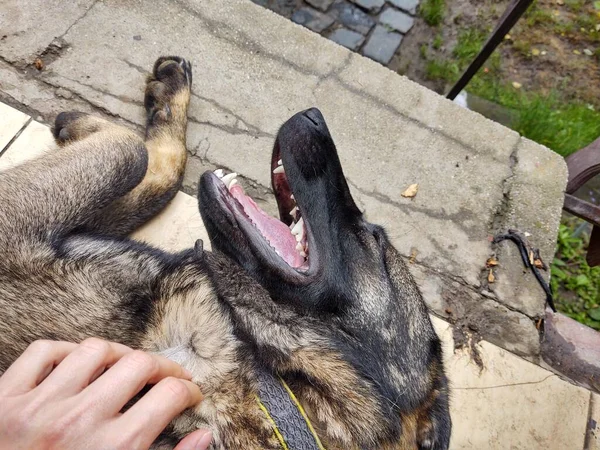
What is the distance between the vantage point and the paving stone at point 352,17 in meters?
4.79

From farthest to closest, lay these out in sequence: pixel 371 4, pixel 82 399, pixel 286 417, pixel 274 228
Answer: pixel 371 4
pixel 274 228
pixel 286 417
pixel 82 399

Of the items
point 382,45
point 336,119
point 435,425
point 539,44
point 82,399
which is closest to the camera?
point 82,399

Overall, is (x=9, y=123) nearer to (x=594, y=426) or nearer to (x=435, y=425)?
(x=435, y=425)

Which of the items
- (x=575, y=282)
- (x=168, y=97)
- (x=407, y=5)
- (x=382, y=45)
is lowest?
(x=168, y=97)

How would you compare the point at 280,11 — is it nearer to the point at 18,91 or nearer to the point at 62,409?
the point at 18,91

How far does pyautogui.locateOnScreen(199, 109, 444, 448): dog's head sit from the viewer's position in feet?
6.36

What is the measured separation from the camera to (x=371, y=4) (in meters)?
4.91

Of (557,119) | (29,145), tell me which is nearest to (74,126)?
(29,145)

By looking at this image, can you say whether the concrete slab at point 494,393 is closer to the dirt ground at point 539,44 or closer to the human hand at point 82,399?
the human hand at point 82,399

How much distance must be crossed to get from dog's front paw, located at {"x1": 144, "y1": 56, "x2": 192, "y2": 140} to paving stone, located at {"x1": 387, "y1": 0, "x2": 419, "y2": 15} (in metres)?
2.70

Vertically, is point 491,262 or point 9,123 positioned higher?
point 491,262

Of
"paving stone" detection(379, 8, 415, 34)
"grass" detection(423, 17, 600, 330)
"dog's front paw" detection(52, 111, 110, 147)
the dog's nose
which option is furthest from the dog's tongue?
"paving stone" detection(379, 8, 415, 34)

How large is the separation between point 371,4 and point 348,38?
504 mm

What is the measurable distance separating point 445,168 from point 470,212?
1.11ft
